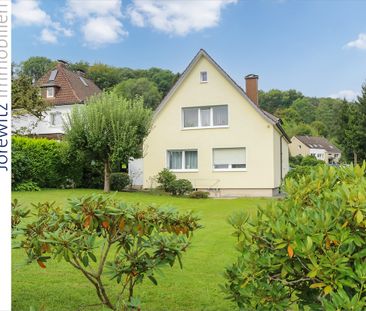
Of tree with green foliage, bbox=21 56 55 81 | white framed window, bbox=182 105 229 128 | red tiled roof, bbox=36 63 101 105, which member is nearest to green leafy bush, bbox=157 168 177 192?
white framed window, bbox=182 105 229 128

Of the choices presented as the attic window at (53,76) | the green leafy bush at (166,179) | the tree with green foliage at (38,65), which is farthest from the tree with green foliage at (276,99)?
the green leafy bush at (166,179)

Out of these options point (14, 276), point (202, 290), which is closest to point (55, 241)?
point (202, 290)

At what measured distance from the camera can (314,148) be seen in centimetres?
7731

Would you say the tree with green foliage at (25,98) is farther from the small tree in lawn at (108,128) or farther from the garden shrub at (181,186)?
the garden shrub at (181,186)

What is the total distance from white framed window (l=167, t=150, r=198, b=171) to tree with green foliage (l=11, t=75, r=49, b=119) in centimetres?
1092

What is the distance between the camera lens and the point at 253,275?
3.04 metres

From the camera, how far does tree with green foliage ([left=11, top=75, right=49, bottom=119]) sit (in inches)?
1133

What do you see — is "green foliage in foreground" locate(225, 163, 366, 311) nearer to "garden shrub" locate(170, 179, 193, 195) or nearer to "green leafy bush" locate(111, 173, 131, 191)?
"garden shrub" locate(170, 179, 193, 195)

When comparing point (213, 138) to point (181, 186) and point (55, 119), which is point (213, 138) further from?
point (55, 119)

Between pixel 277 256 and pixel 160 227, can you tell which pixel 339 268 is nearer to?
pixel 277 256

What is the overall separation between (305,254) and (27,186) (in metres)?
19.5

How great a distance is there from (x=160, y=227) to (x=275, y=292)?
106 centimetres

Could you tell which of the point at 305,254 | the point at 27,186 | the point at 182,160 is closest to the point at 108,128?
the point at 27,186

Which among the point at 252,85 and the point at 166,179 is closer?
the point at 166,179
